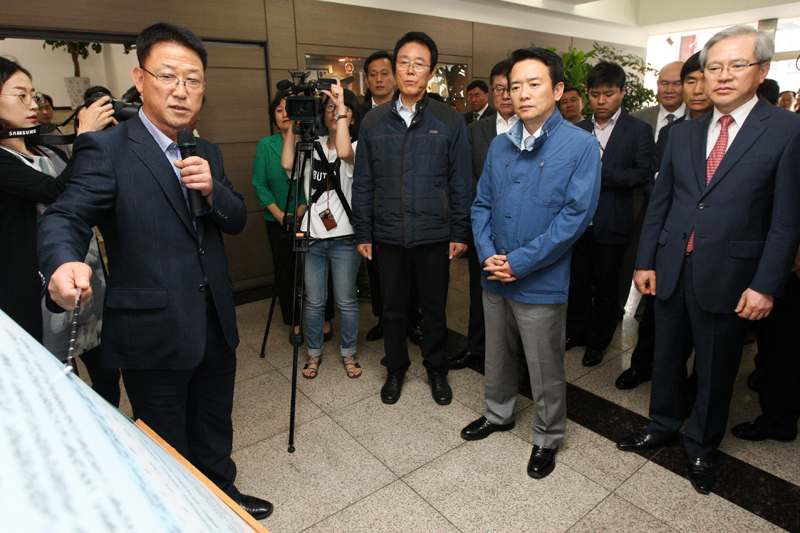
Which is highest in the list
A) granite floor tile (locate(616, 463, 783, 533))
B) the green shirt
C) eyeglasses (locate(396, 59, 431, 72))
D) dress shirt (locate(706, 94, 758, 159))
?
eyeglasses (locate(396, 59, 431, 72))

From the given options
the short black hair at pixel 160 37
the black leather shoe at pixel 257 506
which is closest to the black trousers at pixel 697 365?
the black leather shoe at pixel 257 506

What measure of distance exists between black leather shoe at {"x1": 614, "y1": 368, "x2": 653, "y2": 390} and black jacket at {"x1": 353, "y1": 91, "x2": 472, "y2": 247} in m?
1.22

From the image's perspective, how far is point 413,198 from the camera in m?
2.39

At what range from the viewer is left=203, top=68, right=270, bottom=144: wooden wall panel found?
4.04m

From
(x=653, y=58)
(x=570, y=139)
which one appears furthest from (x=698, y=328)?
(x=653, y=58)

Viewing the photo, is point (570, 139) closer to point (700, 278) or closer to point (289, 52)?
point (700, 278)

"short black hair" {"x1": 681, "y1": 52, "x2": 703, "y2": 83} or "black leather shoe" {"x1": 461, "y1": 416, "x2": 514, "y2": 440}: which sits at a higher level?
"short black hair" {"x1": 681, "y1": 52, "x2": 703, "y2": 83}

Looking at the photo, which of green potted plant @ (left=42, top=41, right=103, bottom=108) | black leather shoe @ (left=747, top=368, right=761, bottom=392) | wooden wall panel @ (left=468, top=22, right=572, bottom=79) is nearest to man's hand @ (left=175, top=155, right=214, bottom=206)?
black leather shoe @ (left=747, top=368, right=761, bottom=392)

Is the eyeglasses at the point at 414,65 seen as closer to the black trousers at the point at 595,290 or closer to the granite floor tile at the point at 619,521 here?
the black trousers at the point at 595,290

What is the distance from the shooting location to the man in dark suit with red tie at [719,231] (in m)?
1.70

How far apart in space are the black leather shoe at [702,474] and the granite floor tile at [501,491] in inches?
14.3

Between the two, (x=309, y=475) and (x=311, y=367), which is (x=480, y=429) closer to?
(x=309, y=475)

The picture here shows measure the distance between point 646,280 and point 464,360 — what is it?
3.99ft

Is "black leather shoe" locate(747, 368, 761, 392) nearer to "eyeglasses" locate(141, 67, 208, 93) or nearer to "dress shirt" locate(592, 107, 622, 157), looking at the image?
"dress shirt" locate(592, 107, 622, 157)
